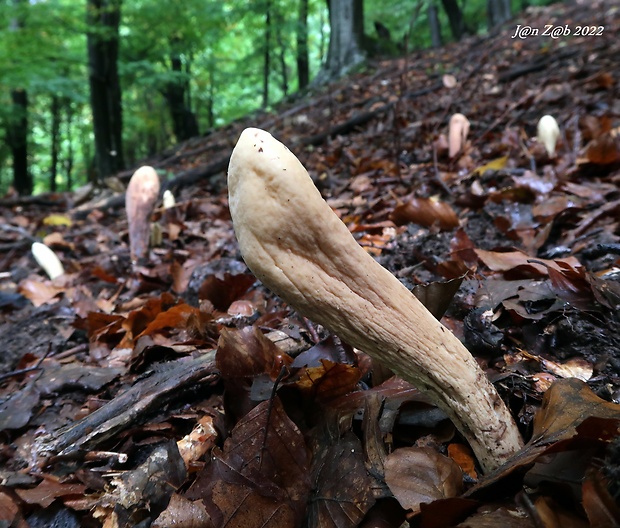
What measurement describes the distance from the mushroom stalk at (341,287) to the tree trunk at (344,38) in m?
11.8

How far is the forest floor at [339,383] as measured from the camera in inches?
44.5

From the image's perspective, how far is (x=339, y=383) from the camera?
144 cm

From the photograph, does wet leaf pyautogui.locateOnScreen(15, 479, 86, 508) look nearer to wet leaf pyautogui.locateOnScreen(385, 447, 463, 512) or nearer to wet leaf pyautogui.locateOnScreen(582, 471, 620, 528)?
wet leaf pyautogui.locateOnScreen(385, 447, 463, 512)

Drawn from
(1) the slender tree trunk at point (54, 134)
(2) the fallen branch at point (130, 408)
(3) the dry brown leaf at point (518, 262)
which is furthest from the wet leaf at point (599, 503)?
(1) the slender tree trunk at point (54, 134)

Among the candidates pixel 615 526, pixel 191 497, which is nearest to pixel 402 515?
pixel 615 526

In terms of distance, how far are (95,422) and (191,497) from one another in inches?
22.5

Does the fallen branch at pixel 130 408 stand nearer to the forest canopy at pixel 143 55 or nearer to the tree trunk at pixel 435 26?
the forest canopy at pixel 143 55

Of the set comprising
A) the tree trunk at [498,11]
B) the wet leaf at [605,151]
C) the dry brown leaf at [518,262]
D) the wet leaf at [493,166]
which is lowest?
the dry brown leaf at [518,262]

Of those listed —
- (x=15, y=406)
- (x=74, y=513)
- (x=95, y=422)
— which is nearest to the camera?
(x=74, y=513)

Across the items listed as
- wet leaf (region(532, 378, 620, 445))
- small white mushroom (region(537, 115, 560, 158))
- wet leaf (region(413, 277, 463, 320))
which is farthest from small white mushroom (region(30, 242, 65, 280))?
small white mushroom (region(537, 115, 560, 158))

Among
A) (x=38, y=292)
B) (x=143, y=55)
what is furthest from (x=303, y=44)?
(x=38, y=292)

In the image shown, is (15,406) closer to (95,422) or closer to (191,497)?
(95,422)

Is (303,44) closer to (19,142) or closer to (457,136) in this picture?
(19,142)

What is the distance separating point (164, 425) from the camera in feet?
5.13
